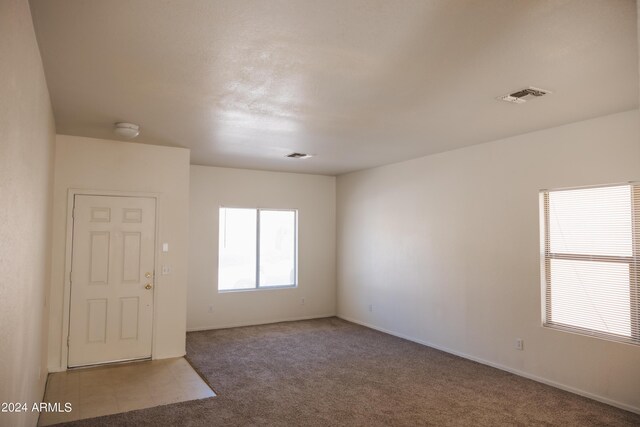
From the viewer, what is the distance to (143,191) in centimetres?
532

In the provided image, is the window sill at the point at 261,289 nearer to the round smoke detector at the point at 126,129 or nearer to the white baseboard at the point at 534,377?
the white baseboard at the point at 534,377

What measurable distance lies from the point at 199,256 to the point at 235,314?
45.4 inches

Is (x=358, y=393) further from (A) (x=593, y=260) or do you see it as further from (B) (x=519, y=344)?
(A) (x=593, y=260)

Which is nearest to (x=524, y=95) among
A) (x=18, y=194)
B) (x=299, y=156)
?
(x=299, y=156)

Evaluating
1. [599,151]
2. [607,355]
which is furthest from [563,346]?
[599,151]

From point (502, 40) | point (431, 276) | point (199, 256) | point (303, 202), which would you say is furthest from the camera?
point (303, 202)

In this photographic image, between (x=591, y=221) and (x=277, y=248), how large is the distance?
4.95m

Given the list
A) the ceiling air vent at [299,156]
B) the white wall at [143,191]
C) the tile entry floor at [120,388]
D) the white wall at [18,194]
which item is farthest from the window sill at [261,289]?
the white wall at [18,194]

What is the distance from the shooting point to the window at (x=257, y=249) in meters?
7.30

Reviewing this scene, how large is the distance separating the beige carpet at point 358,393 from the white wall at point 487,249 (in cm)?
29

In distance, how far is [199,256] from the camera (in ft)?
23.0

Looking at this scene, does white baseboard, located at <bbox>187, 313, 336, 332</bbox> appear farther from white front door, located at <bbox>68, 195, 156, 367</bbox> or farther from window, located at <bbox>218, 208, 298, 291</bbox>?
white front door, located at <bbox>68, 195, 156, 367</bbox>

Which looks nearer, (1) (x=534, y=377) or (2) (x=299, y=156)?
(1) (x=534, y=377)

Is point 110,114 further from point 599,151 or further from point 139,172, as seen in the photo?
point 599,151
